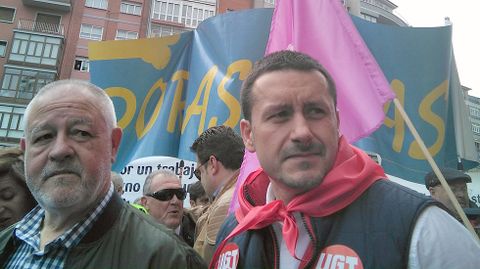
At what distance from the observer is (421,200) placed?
133 cm

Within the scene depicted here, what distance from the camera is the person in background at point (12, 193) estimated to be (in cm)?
210

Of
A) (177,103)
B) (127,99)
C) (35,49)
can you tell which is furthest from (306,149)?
(35,49)

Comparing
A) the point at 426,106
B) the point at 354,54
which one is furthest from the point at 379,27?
the point at 354,54

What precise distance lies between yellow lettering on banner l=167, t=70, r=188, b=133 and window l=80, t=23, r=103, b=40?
28.9 metres


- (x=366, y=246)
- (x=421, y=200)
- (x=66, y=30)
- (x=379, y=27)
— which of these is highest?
(x=66, y=30)

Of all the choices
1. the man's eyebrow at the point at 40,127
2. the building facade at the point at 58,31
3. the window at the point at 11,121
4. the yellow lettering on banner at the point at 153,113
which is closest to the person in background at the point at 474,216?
the man's eyebrow at the point at 40,127

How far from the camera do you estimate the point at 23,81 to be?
28.2 metres

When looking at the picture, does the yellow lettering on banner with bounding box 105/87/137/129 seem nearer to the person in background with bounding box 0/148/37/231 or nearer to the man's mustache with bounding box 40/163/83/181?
the person in background with bounding box 0/148/37/231

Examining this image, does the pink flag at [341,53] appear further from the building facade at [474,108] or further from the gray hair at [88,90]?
the building facade at [474,108]

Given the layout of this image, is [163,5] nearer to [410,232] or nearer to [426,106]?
[426,106]

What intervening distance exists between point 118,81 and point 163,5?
31545mm

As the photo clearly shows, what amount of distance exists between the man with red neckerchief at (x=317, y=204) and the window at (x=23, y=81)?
2968 centimetres

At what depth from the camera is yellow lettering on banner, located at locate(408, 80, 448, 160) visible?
384 cm

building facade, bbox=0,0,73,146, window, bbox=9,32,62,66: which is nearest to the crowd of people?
building facade, bbox=0,0,73,146
